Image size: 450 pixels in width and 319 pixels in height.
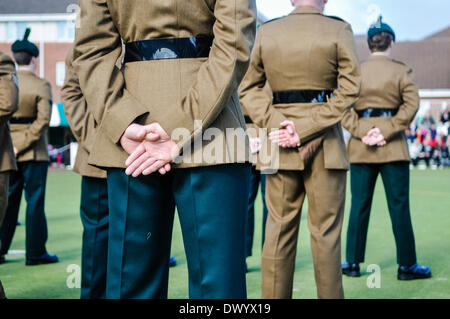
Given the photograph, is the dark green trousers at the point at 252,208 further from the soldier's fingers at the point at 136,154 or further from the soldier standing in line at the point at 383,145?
the soldier's fingers at the point at 136,154

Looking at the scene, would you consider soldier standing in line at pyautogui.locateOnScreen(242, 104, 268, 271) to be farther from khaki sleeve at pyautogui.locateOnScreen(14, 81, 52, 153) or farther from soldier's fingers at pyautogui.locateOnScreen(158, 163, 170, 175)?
soldier's fingers at pyautogui.locateOnScreen(158, 163, 170, 175)

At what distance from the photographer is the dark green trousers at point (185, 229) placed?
227cm

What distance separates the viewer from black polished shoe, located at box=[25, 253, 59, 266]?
20.1 feet

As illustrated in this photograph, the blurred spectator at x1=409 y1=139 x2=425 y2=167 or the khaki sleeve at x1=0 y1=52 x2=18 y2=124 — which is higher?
the khaki sleeve at x1=0 y1=52 x2=18 y2=124

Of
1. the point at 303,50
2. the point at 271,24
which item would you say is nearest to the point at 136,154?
the point at 303,50

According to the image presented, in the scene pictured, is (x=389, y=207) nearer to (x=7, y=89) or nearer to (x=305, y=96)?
(x=305, y=96)

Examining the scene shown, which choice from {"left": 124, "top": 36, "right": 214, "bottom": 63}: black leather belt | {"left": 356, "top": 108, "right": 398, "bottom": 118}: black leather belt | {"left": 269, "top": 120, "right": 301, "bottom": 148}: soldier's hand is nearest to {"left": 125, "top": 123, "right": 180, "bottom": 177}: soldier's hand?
{"left": 124, "top": 36, "right": 214, "bottom": 63}: black leather belt

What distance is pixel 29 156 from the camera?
630cm

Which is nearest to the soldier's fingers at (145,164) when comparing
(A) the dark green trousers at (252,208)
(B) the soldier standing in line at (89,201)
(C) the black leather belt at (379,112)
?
(B) the soldier standing in line at (89,201)

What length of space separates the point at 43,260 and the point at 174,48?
14.6 ft

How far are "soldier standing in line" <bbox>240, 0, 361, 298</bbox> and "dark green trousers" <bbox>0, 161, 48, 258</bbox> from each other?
3.05m

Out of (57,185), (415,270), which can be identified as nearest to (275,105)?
(415,270)

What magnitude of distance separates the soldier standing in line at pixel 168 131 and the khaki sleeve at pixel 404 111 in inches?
132
